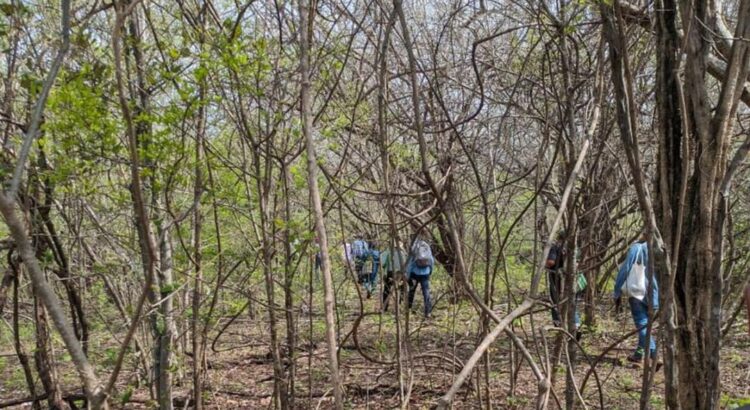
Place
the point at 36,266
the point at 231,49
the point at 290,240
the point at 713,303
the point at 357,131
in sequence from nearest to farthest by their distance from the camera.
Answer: the point at 36,266 < the point at 713,303 < the point at 231,49 < the point at 290,240 < the point at 357,131

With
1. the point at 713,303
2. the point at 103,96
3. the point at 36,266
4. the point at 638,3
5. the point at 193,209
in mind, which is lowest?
the point at 713,303

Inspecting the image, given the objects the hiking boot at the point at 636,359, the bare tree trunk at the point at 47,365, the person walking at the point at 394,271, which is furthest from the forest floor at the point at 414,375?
the bare tree trunk at the point at 47,365

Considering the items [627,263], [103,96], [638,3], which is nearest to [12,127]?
[103,96]

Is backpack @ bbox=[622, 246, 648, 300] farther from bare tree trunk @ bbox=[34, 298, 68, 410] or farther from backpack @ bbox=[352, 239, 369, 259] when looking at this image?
bare tree trunk @ bbox=[34, 298, 68, 410]

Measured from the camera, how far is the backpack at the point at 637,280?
6.53m

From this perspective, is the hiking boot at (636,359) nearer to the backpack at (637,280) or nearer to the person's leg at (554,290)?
the backpack at (637,280)

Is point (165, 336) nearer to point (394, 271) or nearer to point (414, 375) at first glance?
point (394, 271)

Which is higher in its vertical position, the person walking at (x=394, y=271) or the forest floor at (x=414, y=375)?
the person walking at (x=394, y=271)

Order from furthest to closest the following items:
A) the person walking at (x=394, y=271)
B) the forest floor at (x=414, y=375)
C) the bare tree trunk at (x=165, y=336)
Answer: the forest floor at (x=414, y=375)
the bare tree trunk at (x=165, y=336)
the person walking at (x=394, y=271)

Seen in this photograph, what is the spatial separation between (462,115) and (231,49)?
1.81 meters

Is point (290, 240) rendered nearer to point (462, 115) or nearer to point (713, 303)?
point (462, 115)

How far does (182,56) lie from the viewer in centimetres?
329

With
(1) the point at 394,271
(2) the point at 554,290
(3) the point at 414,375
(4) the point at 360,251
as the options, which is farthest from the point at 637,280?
(1) the point at 394,271

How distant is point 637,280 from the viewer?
6594 millimetres
